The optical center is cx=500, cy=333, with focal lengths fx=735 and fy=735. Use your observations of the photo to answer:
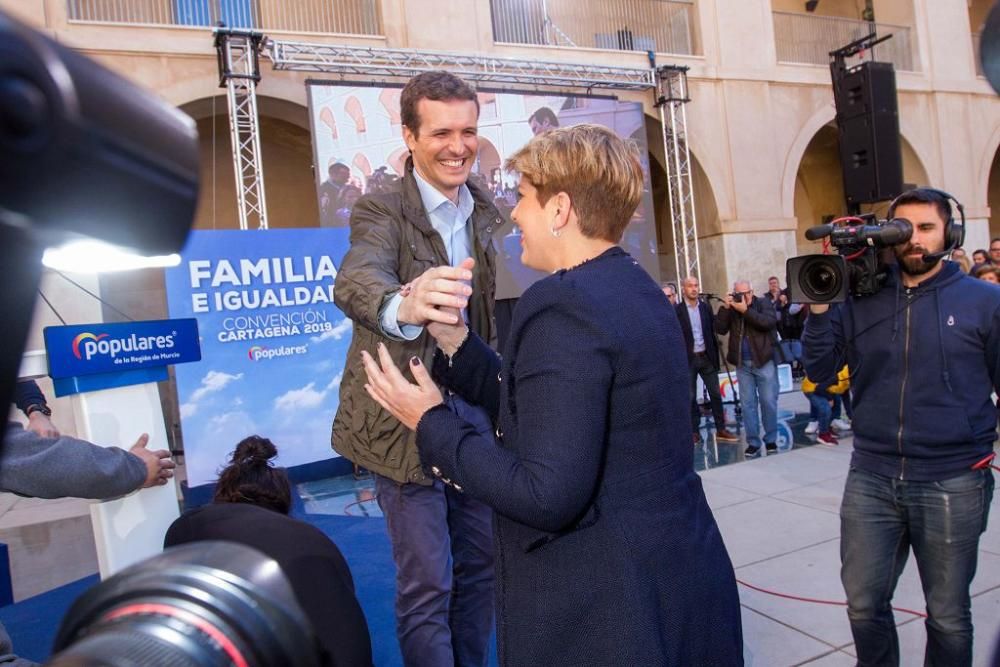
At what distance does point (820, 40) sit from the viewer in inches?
664

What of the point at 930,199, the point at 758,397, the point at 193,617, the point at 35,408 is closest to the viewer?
the point at 193,617

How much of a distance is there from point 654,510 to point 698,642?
0.94ft

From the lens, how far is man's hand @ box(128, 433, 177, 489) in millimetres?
2297

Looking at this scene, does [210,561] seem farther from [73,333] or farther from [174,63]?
[174,63]

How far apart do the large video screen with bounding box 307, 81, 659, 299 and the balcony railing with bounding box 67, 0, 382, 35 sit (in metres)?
2.22

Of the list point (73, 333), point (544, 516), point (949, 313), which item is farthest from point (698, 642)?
point (73, 333)

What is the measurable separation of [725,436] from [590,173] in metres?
7.27

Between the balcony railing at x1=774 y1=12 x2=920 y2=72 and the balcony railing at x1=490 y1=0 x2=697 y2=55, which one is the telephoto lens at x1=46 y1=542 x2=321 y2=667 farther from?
the balcony railing at x1=774 y1=12 x2=920 y2=72

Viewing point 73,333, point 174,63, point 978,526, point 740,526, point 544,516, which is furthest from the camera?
point 174,63

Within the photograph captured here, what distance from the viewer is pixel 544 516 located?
1.39m

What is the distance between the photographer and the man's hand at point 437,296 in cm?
151

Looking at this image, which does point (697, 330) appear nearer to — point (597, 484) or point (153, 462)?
point (153, 462)

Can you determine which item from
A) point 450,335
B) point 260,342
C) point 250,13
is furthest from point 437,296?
point 250,13

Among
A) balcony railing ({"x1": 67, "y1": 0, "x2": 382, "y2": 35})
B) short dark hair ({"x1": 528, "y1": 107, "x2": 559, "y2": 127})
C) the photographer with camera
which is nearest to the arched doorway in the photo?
short dark hair ({"x1": 528, "y1": 107, "x2": 559, "y2": 127})
